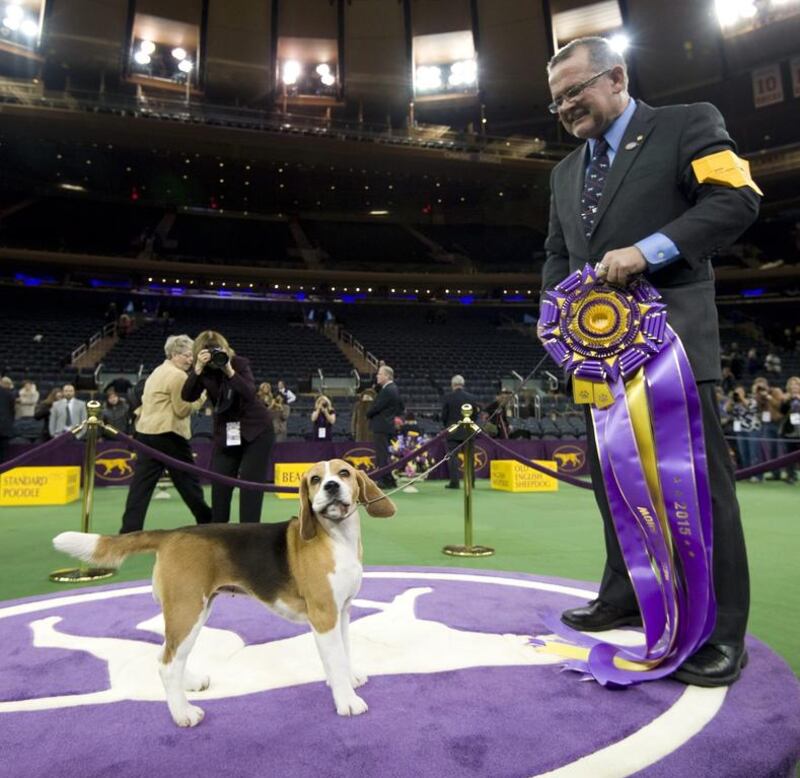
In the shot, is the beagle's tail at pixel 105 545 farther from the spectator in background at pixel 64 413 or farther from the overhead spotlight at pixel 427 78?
the overhead spotlight at pixel 427 78

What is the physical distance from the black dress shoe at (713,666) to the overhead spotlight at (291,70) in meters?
28.5

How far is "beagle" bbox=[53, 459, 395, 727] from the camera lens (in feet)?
6.19

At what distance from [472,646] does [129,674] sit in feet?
4.75

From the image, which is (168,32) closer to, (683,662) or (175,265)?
(175,265)

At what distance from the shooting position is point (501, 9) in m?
23.8

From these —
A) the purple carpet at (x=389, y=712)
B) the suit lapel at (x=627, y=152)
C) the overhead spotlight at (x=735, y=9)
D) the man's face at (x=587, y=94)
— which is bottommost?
the purple carpet at (x=389, y=712)

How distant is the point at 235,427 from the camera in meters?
4.36

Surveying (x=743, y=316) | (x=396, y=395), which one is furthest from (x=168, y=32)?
(x=743, y=316)

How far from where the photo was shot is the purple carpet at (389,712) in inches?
62.6

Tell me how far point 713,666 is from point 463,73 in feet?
94.2

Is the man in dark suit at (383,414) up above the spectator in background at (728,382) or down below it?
below

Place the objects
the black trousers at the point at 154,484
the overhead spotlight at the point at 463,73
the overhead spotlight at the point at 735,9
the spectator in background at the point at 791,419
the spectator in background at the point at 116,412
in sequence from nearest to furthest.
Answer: the black trousers at the point at 154,484
the spectator in background at the point at 791,419
the spectator in background at the point at 116,412
the overhead spotlight at the point at 735,9
the overhead spotlight at the point at 463,73

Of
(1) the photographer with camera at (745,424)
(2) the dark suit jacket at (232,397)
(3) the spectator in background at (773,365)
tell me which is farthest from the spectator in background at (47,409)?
(3) the spectator in background at (773,365)

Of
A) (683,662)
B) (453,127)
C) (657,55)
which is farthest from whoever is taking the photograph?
(453,127)
